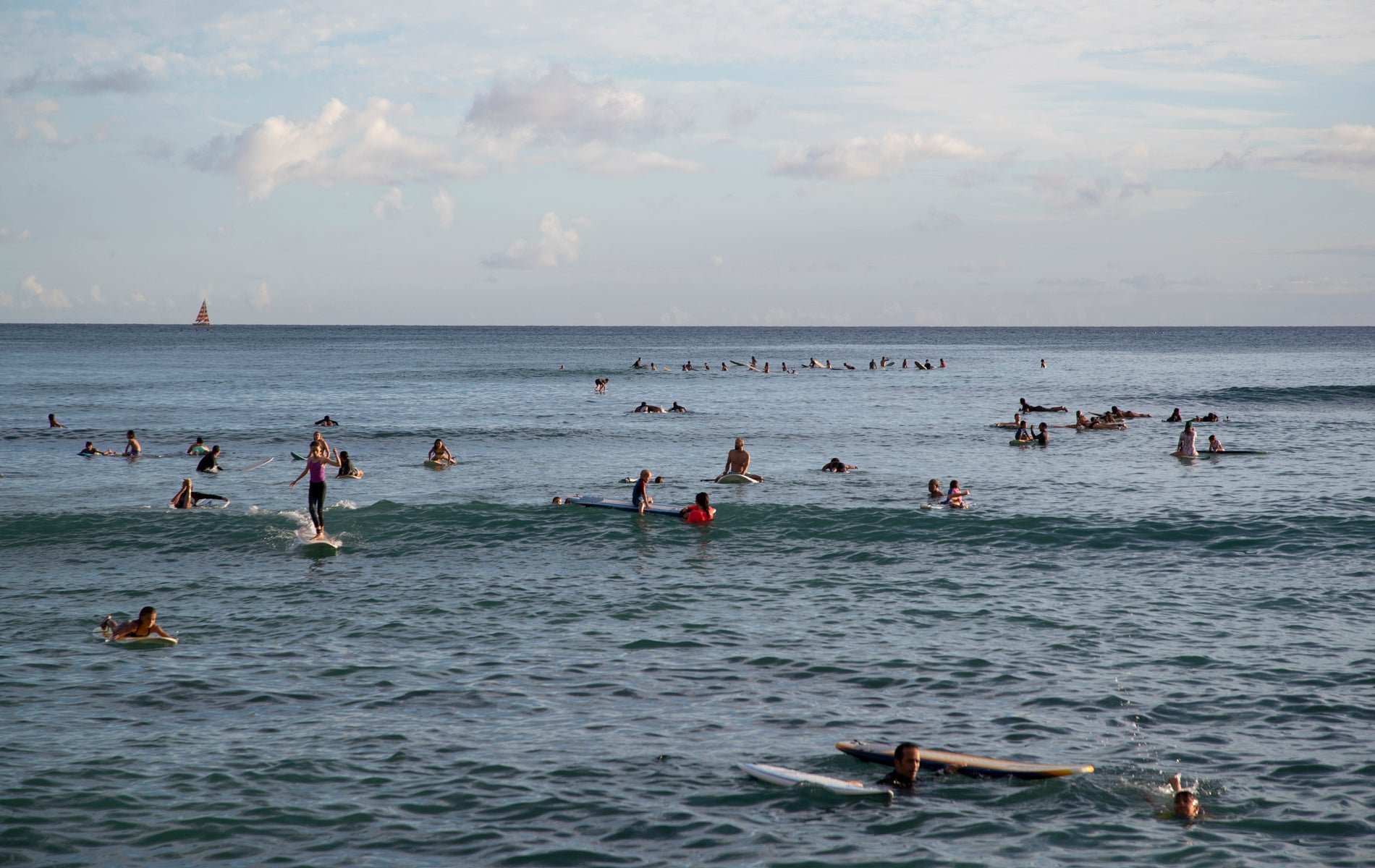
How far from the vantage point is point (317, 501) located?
971 inches

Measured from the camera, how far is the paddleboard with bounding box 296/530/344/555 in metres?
25.3

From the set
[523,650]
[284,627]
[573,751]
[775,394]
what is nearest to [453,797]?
[573,751]

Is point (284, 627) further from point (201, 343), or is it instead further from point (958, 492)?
point (201, 343)

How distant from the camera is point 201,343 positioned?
633 ft

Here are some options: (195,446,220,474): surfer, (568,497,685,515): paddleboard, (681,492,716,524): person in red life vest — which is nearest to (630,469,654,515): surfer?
(568,497,685,515): paddleboard

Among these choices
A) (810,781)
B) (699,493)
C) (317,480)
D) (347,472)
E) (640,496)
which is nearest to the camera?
(810,781)

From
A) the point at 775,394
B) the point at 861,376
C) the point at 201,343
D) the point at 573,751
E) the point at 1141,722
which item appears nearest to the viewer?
the point at 573,751

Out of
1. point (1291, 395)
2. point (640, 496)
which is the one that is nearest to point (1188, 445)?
point (640, 496)

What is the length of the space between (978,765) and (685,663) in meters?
5.62

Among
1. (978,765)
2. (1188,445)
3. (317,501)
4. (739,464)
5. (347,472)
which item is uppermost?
(1188,445)

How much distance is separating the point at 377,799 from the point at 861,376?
92248mm

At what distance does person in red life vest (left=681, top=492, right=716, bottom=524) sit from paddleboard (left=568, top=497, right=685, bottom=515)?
423mm

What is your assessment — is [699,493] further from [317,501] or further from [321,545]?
[317,501]

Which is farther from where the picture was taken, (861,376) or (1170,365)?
(1170,365)
